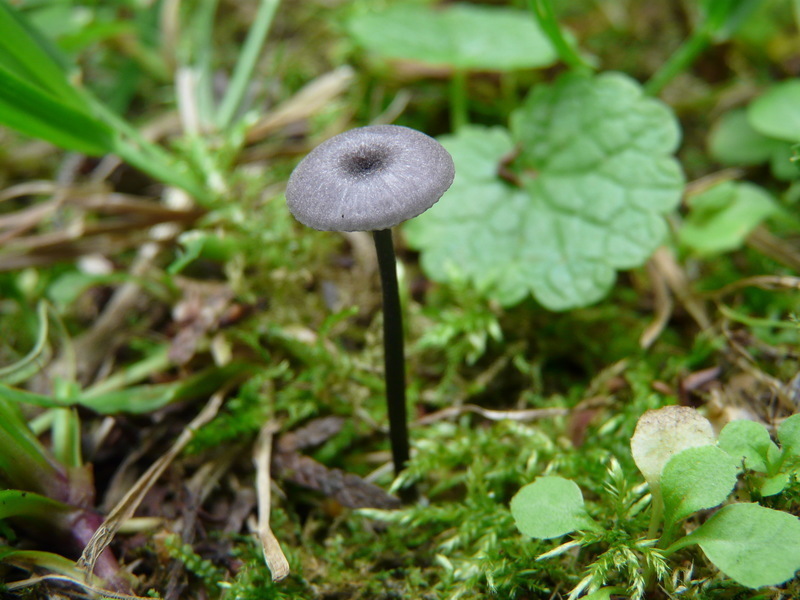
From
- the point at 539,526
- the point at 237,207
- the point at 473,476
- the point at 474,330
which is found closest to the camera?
the point at 539,526

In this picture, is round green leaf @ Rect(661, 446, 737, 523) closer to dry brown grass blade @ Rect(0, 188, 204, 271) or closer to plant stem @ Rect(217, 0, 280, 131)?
dry brown grass blade @ Rect(0, 188, 204, 271)

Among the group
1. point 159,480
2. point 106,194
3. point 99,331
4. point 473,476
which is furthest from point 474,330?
point 106,194

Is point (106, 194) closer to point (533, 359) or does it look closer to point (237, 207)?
point (237, 207)

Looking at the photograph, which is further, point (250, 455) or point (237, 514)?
point (250, 455)

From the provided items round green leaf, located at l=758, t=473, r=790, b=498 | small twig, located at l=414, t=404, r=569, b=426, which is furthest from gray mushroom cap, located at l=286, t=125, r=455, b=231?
round green leaf, located at l=758, t=473, r=790, b=498

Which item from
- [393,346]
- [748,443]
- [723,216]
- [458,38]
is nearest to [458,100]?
[458,38]

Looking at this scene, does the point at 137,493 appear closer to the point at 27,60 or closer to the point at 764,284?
the point at 27,60
